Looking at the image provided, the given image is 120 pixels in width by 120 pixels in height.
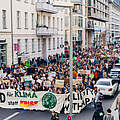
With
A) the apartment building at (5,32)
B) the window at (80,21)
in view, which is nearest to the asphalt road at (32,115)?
the apartment building at (5,32)

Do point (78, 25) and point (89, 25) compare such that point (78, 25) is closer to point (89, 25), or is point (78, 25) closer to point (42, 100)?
point (89, 25)

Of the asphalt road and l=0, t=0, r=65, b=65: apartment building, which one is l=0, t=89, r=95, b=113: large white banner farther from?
l=0, t=0, r=65, b=65: apartment building

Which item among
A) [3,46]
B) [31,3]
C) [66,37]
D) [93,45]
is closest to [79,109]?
[3,46]

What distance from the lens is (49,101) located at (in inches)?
622

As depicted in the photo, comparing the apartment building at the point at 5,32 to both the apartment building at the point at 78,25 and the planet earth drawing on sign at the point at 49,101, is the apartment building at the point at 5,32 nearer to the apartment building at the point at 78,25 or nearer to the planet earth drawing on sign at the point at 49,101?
the planet earth drawing on sign at the point at 49,101

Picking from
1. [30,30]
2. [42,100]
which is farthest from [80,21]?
[42,100]

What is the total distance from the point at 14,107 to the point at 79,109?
337cm

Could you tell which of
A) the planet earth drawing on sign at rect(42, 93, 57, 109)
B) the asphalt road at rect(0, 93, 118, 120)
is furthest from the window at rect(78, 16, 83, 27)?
the planet earth drawing on sign at rect(42, 93, 57, 109)

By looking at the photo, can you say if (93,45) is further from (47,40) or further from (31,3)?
(31,3)

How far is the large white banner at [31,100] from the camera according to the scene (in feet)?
50.9

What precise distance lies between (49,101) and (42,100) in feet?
1.19

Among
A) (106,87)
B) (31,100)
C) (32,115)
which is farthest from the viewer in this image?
Result: (106,87)

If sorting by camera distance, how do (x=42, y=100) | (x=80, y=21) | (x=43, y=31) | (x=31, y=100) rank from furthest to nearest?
1. (x=80, y=21)
2. (x=43, y=31)
3. (x=31, y=100)
4. (x=42, y=100)

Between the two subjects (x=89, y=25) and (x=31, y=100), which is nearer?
(x=31, y=100)
